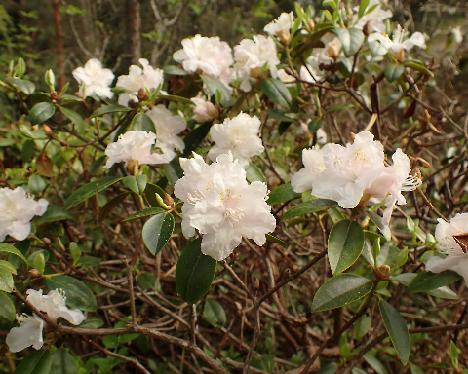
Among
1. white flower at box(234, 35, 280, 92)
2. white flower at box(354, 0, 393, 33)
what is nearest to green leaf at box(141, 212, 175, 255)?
white flower at box(234, 35, 280, 92)

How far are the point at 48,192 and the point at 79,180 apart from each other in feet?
0.45

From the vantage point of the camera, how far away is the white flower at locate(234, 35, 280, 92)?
4.75 ft

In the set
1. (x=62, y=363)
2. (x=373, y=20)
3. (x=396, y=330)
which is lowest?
(x=62, y=363)

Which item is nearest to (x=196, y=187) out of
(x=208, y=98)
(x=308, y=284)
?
(x=208, y=98)

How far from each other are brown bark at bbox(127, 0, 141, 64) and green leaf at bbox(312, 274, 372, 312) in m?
1.58

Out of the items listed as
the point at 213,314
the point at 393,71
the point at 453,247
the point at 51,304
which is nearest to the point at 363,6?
the point at 393,71

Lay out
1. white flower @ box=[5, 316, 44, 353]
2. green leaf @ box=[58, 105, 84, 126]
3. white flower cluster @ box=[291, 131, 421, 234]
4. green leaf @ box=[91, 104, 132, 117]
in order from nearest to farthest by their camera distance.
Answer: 1. white flower cluster @ box=[291, 131, 421, 234]
2. white flower @ box=[5, 316, 44, 353]
3. green leaf @ box=[91, 104, 132, 117]
4. green leaf @ box=[58, 105, 84, 126]

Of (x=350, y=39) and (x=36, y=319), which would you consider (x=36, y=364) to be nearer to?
(x=36, y=319)

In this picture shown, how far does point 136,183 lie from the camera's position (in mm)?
1046

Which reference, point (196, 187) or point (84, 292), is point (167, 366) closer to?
point (84, 292)

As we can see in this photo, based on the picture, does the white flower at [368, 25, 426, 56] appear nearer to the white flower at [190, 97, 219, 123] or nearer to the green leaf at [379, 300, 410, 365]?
the white flower at [190, 97, 219, 123]

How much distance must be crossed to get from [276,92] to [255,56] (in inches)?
5.4

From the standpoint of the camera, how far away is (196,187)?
884 millimetres

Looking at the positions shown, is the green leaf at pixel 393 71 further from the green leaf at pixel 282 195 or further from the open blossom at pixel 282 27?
the green leaf at pixel 282 195
